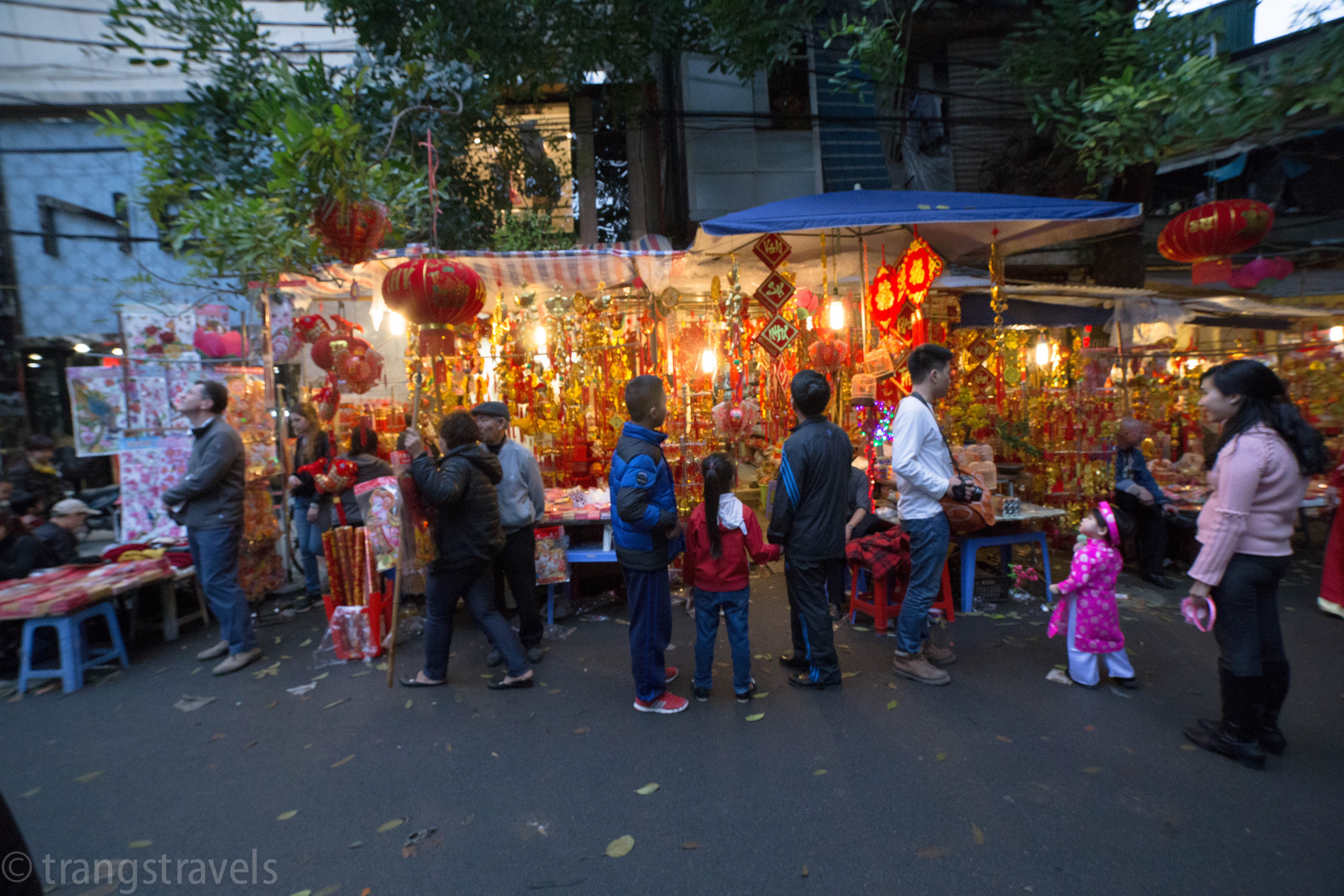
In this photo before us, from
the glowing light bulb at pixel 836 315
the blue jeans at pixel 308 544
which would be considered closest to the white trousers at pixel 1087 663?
the glowing light bulb at pixel 836 315

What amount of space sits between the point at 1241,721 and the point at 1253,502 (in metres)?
1.00

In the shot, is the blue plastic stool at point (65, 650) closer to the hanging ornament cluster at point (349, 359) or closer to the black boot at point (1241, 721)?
the hanging ornament cluster at point (349, 359)

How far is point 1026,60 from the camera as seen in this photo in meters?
6.87

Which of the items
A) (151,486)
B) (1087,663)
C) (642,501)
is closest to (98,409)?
(151,486)

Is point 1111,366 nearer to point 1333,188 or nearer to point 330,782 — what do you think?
point 1333,188

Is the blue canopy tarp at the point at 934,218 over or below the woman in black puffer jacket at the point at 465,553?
over

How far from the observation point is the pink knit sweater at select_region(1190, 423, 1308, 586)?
2420 millimetres

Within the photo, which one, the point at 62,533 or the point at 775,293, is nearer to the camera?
the point at 62,533

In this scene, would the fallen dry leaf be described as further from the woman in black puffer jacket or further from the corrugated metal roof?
the corrugated metal roof

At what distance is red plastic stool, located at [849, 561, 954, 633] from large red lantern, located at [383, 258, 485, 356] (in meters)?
3.24

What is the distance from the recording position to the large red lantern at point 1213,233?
517 centimetres

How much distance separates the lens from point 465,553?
357 cm

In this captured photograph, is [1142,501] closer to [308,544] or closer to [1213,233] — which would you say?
→ [1213,233]

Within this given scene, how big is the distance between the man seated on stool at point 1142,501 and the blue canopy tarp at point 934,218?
1807mm
